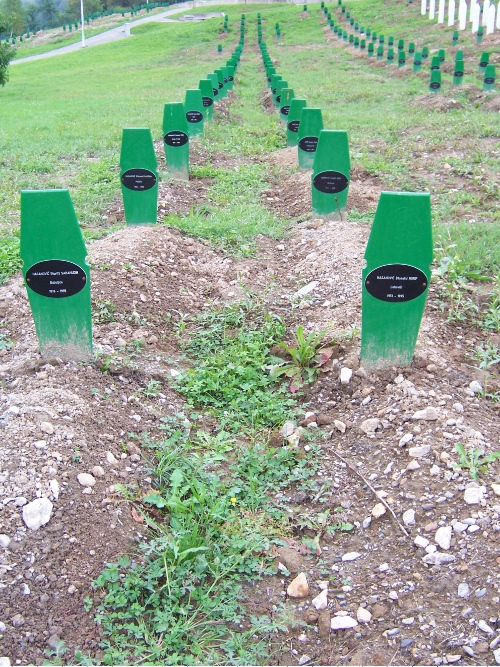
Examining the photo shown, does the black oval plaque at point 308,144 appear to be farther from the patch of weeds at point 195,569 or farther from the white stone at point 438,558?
the white stone at point 438,558

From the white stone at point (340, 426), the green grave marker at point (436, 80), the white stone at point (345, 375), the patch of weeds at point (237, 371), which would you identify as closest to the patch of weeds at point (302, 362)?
the patch of weeds at point (237, 371)

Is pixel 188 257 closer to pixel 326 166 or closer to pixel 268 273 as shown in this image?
pixel 268 273

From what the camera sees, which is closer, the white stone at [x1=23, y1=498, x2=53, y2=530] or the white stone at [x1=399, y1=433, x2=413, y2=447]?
the white stone at [x1=23, y1=498, x2=53, y2=530]

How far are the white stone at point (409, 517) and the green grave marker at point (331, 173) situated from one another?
14.8 ft

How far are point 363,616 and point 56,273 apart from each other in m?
2.55

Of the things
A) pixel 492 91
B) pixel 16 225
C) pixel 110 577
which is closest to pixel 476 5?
pixel 492 91

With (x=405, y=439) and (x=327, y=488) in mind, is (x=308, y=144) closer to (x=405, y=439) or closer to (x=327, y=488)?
(x=405, y=439)

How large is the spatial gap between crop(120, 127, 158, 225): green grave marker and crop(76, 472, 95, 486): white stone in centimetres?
420

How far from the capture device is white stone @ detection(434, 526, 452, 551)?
3023mm

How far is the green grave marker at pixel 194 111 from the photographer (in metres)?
11.7

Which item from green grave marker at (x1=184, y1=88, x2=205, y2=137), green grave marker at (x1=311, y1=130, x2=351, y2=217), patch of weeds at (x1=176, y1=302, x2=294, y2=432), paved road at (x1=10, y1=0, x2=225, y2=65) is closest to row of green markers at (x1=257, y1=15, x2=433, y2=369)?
patch of weeds at (x1=176, y1=302, x2=294, y2=432)

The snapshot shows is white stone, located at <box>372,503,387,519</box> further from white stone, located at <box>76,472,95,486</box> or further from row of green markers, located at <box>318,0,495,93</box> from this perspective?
row of green markers, located at <box>318,0,495,93</box>

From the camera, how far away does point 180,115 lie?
8.92m

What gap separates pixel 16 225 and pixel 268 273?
121 inches
